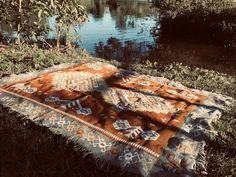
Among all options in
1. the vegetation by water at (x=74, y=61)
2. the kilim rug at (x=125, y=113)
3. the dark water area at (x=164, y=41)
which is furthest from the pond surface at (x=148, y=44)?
the kilim rug at (x=125, y=113)

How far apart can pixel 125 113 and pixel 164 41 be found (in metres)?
10.1

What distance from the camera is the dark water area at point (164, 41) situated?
11.8 m

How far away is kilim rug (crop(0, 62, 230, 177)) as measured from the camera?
3908 millimetres

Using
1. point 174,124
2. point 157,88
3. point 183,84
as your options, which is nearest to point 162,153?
point 174,124

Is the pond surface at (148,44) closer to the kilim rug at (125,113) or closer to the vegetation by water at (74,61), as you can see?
the vegetation by water at (74,61)

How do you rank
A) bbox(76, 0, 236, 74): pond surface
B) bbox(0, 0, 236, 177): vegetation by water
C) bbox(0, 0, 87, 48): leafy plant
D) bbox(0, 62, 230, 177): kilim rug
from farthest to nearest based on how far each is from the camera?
bbox(76, 0, 236, 74): pond surface → bbox(0, 0, 87, 48): leafy plant → bbox(0, 62, 230, 177): kilim rug → bbox(0, 0, 236, 177): vegetation by water

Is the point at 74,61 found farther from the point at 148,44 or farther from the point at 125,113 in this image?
the point at 148,44

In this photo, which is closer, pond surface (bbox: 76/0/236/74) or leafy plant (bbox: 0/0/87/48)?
leafy plant (bbox: 0/0/87/48)

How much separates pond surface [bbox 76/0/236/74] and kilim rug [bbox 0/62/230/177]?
516 cm

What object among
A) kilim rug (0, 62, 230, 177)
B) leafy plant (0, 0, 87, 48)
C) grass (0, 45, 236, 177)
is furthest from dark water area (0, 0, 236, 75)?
grass (0, 45, 236, 177)

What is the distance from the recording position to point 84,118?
469cm

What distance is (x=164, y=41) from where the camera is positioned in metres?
14.6

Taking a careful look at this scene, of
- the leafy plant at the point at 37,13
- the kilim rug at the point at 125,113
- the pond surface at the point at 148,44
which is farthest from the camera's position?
the pond surface at the point at 148,44

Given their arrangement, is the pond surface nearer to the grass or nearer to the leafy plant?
the leafy plant
